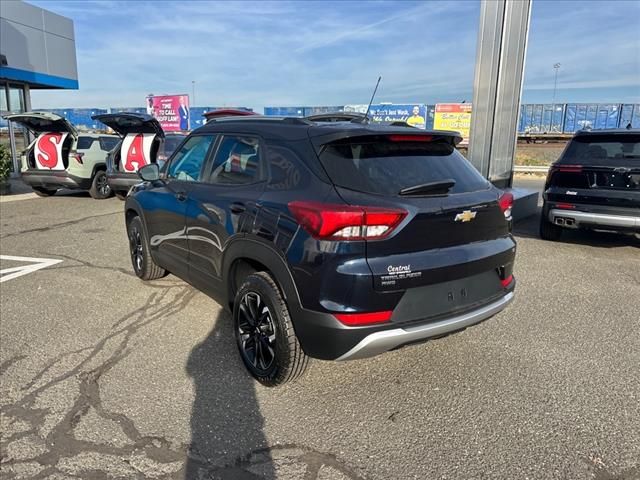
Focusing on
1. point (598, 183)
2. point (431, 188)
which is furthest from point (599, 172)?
point (431, 188)

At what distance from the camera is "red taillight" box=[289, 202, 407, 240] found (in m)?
2.64

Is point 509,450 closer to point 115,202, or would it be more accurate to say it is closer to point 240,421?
point 240,421

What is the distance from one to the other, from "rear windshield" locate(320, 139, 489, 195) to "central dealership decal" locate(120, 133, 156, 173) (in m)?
9.07

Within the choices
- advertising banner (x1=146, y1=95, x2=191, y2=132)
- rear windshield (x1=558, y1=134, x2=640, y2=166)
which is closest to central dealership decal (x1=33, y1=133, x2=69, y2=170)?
rear windshield (x1=558, y1=134, x2=640, y2=166)

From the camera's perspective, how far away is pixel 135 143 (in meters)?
11.3

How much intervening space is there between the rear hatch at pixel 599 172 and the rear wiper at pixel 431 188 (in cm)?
436

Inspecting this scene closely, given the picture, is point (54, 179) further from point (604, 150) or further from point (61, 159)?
point (604, 150)

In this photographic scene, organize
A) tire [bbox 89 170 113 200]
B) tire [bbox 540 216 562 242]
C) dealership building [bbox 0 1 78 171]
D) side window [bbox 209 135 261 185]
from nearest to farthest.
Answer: side window [bbox 209 135 261 185] < tire [bbox 540 216 562 242] < tire [bbox 89 170 113 200] < dealership building [bbox 0 1 78 171]

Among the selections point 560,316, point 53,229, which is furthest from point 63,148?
point 560,316

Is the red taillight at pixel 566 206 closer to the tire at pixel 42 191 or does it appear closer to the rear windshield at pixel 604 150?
the rear windshield at pixel 604 150

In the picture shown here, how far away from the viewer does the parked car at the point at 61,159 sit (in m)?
11.8

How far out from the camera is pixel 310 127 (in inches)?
123

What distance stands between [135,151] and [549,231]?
8.74 meters

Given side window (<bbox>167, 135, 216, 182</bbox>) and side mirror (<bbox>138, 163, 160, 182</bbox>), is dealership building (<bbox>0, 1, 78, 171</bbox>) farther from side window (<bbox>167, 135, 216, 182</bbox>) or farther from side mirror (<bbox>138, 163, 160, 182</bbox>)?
side window (<bbox>167, 135, 216, 182</bbox>)
